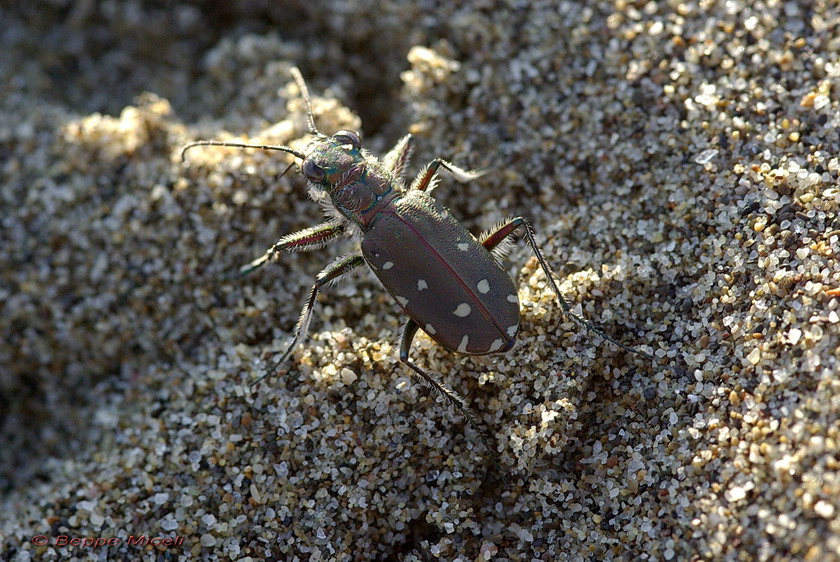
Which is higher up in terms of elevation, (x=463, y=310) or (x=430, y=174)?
(x=430, y=174)

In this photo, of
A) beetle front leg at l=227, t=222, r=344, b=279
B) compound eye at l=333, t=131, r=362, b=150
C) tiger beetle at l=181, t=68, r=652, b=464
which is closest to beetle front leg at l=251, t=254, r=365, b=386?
tiger beetle at l=181, t=68, r=652, b=464

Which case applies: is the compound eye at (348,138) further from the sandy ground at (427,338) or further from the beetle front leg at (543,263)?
the beetle front leg at (543,263)

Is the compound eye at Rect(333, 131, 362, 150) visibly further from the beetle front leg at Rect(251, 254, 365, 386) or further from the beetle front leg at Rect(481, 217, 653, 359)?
the beetle front leg at Rect(481, 217, 653, 359)

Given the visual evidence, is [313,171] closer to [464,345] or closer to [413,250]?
[413,250]

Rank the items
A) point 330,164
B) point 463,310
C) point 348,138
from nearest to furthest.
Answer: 1. point 463,310
2. point 330,164
3. point 348,138

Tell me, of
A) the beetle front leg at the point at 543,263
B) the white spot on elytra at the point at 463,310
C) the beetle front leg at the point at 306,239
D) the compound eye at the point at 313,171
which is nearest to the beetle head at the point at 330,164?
the compound eye at the point at 313,171

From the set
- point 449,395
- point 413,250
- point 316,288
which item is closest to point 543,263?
point 413,250

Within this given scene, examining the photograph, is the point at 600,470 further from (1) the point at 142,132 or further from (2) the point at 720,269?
(1) the point at 142,132
